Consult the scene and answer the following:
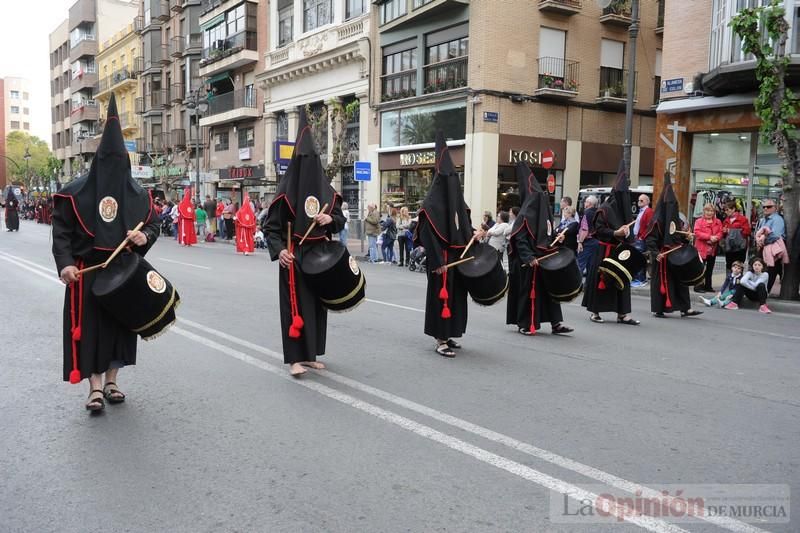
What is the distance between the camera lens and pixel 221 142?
4434 cm

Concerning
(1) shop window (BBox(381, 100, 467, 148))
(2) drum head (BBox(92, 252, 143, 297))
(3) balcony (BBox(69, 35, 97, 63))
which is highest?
(3) balcony (BBox(69, 35, 97, 63))

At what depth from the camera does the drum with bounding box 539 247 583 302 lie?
862 cm

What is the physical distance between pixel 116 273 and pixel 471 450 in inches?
111

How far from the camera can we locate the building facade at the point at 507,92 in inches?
994

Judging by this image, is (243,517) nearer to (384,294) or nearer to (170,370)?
(170,370)

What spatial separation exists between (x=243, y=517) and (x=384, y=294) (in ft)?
30.2

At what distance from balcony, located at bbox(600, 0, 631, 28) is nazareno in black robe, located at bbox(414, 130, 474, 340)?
22.3m

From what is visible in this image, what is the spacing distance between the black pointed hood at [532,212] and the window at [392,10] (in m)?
21.3

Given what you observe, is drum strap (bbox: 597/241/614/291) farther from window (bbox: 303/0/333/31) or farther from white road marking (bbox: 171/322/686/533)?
window (bbox: 303/0/333/31)

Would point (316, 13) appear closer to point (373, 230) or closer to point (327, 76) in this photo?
point (327, 76)

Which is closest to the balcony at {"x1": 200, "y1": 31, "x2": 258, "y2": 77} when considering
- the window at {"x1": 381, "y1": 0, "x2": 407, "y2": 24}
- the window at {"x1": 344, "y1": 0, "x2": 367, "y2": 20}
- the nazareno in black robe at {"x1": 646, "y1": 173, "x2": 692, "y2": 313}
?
the window at {"x1": 344, "y1": 0, "x2": 367, "y2": 20}

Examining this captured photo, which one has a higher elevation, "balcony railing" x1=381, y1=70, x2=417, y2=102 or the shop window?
"balcony railing" x1=381, y1=70, x2=417, y2=102

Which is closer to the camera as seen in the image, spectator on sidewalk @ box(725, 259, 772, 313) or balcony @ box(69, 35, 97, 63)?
spectator on sidewalk @ box(725, 259, 772, 313)

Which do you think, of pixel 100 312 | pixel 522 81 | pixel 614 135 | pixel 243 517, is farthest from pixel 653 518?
pixel 614 135
